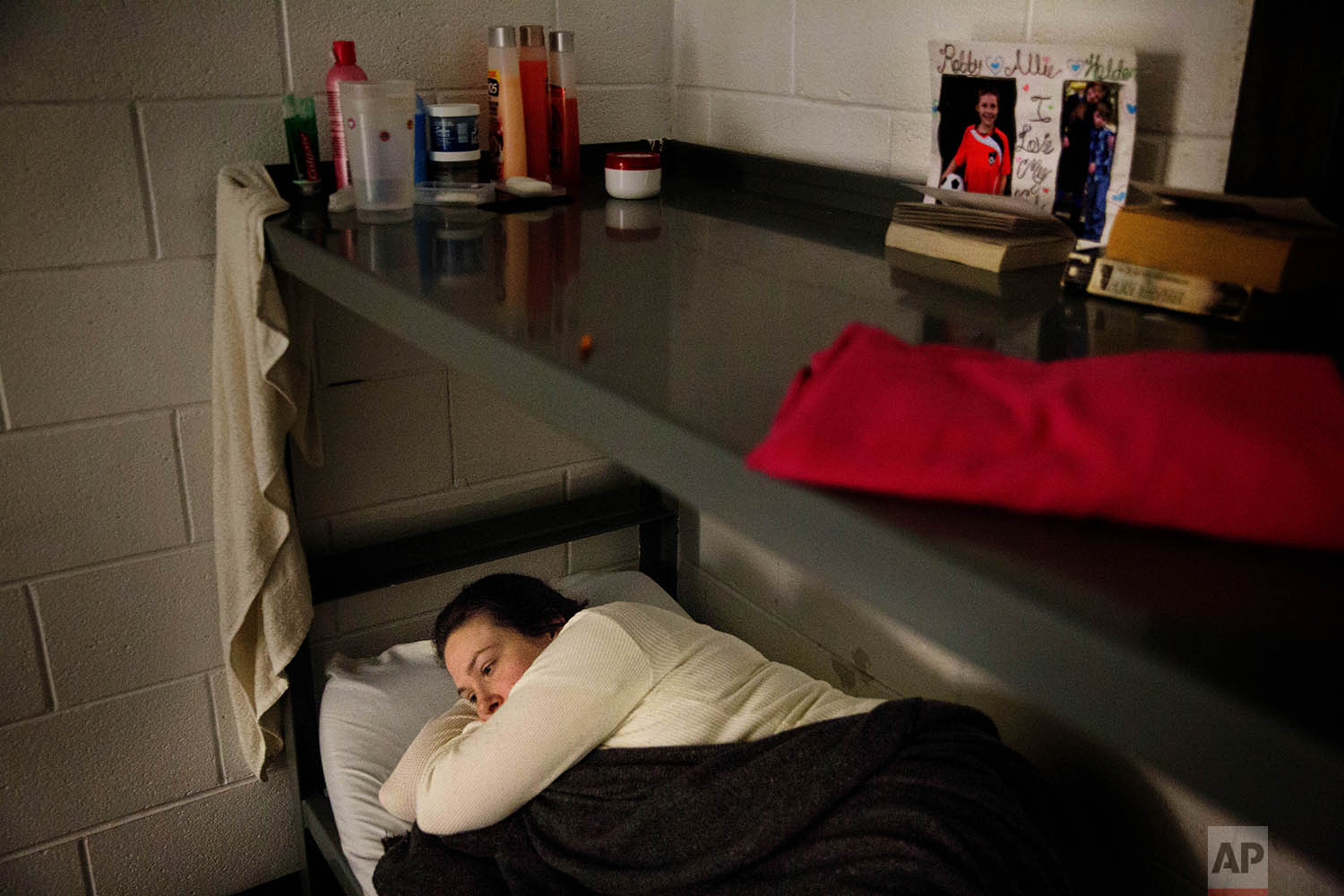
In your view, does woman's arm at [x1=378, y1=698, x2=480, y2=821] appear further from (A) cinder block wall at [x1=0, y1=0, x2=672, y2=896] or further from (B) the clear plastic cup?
(B) the clear plastic cup

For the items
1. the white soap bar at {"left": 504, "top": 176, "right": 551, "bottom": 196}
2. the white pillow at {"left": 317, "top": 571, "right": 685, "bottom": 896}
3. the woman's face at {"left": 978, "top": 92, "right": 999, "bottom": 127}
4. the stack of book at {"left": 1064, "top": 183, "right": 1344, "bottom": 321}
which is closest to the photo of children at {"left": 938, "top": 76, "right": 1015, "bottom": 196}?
the woman's face at {"left": 978, "top": 92, "right": 999, "bottom": 127}

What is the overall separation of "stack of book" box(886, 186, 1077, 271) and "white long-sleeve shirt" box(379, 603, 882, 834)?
1.79ft

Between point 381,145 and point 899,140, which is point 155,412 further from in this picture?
point 899,140

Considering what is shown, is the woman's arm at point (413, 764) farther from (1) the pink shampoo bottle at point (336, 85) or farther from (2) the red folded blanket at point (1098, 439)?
(2) the red folded blanket at point (1098, 439)

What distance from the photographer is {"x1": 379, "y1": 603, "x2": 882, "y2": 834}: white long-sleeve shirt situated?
126cm

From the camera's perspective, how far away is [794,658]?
1.86m

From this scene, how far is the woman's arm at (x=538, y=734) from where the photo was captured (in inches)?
49.6

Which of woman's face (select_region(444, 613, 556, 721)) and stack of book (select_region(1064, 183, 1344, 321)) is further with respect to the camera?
woman's face (select_region(444, 613, 556, 721))

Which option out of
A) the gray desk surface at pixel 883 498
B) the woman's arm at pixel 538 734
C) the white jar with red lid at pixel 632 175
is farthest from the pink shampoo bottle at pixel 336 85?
the woman's arm at pixel 538 734

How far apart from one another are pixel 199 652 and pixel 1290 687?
1.60m

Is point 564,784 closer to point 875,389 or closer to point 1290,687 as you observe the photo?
point 875,389

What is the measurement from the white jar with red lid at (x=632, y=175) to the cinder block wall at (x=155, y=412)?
0.99 ft

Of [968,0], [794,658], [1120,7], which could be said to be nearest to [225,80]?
[968,0]

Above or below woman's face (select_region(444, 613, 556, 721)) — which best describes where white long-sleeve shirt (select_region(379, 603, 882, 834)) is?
above
